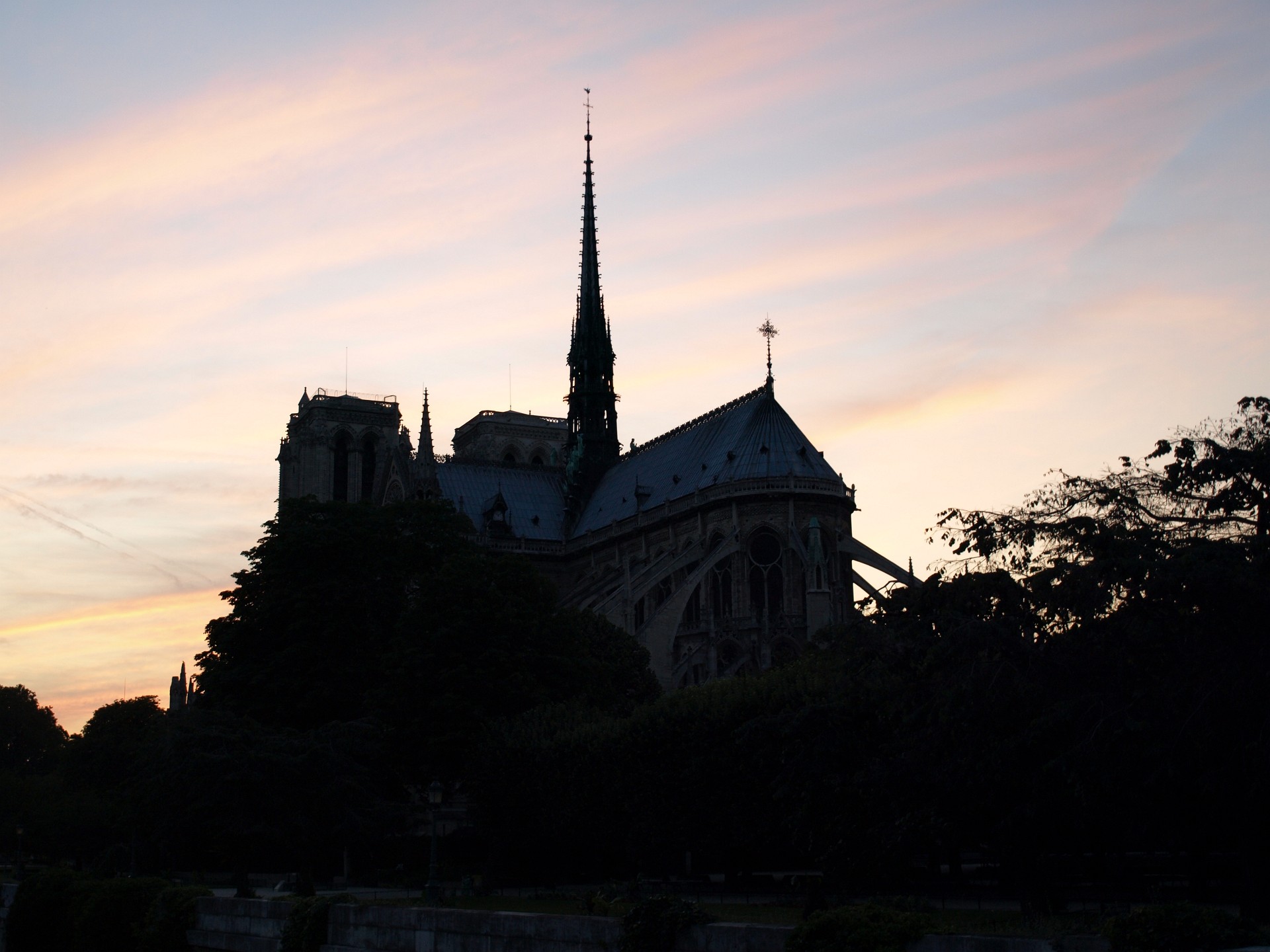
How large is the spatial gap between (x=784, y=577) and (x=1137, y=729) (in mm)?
48828

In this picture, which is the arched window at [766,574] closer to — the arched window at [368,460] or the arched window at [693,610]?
the arched window at [693,610]

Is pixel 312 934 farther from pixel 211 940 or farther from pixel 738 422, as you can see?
pixel 738 422

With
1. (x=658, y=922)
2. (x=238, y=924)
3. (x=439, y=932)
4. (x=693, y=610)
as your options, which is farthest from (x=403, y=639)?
(x=693, y=610)

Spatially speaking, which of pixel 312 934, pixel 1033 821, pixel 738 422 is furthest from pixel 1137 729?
pixel 738 422

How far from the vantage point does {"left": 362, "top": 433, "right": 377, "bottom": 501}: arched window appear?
118 m

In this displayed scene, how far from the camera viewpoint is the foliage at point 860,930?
1780 cm

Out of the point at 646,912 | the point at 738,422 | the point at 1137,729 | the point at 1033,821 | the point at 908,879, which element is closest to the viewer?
the point at 646,912

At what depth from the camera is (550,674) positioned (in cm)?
4672

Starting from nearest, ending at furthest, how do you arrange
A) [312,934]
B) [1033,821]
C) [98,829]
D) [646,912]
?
[646,912], [1033,821], [312,934], [98,829]

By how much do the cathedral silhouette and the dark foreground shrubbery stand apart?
25.1m

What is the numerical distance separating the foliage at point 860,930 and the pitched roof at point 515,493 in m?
74.5

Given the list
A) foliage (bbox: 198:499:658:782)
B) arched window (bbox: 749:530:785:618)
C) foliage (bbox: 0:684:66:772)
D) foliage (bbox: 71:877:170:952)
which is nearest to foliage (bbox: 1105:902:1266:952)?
foliage (bbox: 71:877:170:952)

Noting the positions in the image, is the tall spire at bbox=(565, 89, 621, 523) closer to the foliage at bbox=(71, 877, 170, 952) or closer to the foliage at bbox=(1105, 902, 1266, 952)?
the foliage at bbox=(71, 877, 170, 952)

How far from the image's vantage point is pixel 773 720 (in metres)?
33.0
